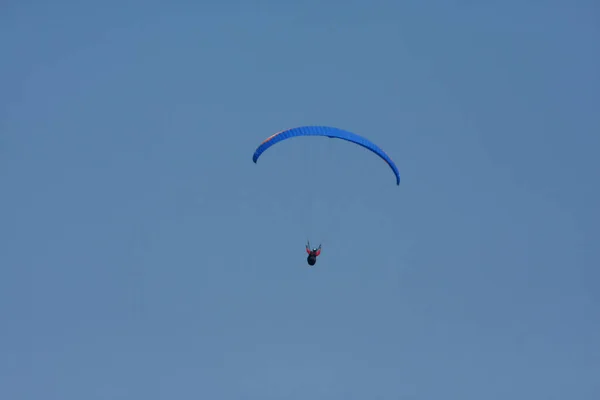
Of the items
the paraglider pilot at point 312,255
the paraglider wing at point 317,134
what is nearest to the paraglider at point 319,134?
the paraglider wing at point 317,134

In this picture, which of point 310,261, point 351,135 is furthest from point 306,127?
point 310,261

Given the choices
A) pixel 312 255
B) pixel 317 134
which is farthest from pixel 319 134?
pixel 312 255

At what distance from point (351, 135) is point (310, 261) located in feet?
26.2

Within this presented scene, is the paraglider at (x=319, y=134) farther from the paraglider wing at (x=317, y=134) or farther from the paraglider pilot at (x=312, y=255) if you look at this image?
the paraglider pilot at (x=312, y=255)

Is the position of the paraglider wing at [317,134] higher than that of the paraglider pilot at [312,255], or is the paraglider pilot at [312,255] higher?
the paraglider wing at [317,134]

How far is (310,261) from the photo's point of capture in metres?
78.0

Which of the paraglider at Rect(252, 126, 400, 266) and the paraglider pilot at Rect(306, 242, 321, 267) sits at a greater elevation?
the paraglider at Rect(252, 126, 400, 266)

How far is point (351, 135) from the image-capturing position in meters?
73.7

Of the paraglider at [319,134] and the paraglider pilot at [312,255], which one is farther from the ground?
the paraglider at [319,134]

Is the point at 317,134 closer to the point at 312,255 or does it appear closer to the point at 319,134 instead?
the point at 319,134

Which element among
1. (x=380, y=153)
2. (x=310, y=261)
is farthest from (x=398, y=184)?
(x=310, y=261)

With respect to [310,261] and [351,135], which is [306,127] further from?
[310,261]

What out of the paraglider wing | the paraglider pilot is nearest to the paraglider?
the paraglider wing

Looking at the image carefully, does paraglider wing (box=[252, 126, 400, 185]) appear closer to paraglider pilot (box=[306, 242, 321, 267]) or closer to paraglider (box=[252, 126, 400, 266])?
paraglider (box=[252, 126, 400, 266])
